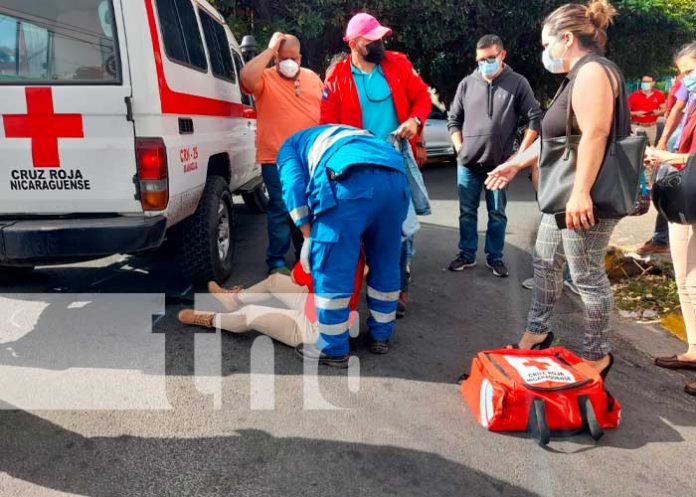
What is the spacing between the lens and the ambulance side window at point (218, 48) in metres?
4.67

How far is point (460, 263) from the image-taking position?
201 inches

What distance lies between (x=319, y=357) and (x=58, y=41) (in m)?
2.32

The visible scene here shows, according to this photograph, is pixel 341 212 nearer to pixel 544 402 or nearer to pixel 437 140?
pixel 544 402

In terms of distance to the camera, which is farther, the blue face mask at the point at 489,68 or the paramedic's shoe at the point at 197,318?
the blue face mask at the point at 489,68

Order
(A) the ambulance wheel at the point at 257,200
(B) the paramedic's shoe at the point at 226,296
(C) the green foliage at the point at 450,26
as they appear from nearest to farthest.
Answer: (B) the paramedic's shoe at the point at 226,296 → (A) the ambulance wheel at the point at 257,200 → (C) the green foliage at the point at 450,26

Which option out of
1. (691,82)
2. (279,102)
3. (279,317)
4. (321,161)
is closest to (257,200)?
(279,102)

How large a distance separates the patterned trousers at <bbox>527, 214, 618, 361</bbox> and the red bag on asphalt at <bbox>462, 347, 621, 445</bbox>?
0.30 m

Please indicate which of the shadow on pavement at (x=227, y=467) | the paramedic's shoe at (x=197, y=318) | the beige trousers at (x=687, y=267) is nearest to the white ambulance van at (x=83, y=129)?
the paramedic's shoe at (x=197, y=318)

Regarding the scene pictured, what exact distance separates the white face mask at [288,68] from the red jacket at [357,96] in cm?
55

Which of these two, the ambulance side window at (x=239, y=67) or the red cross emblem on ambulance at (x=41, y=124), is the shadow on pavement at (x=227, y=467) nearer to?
the red cross emblem on ambulance at (x=41, y=124)

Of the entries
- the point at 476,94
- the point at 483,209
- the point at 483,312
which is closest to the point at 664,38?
the point at 483,209

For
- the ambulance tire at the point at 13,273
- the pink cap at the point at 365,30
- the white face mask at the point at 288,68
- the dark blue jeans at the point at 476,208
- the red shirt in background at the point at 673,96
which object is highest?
the pink cap at the point at 365,30

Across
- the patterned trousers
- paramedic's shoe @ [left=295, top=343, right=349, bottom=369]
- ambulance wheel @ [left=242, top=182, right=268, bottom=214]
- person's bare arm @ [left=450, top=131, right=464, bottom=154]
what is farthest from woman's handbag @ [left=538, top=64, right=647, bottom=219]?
ambulance wheel @ [left=242, top=182, right=268, bottom=214]

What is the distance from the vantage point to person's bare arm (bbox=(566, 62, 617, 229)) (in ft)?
8.45
